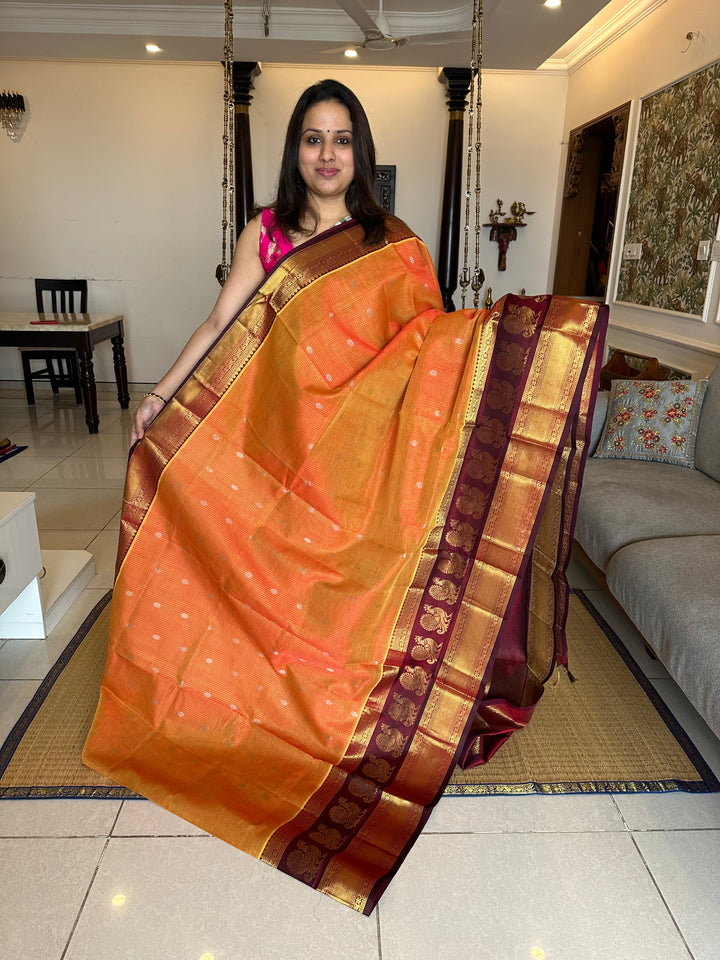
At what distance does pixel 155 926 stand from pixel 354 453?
3.11 feet

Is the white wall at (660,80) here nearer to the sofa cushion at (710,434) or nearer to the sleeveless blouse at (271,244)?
the sofa cushion at (710,434)

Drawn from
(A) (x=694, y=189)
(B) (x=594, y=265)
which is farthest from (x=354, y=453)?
(B) (x=594, y=265)

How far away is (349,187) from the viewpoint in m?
1.69

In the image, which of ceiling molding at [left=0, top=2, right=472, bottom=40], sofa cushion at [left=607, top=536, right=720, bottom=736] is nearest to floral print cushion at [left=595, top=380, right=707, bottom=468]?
sofa cushion at [left=607, top=536, right=720, bottom=736]

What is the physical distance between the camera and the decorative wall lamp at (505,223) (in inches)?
212

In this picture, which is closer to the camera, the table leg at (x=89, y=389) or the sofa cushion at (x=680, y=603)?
the sofa cushion at (x=680, y=603)

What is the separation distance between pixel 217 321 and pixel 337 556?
0.64 metres

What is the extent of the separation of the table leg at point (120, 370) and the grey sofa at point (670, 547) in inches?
142

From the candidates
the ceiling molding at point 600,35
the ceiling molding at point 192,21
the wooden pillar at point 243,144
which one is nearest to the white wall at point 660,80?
the ceiling molding at point 600,35

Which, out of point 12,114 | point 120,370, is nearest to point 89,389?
point 120,370

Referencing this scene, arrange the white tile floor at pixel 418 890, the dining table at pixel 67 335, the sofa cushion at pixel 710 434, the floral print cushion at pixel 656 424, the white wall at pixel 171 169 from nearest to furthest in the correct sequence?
the white tile floor at pixel 418 890, the sofa cushion at pixel 710 434, the floral print cushion at pixel 656 424, the dining table at pixel 67 335, the white wall at pixel 171 169

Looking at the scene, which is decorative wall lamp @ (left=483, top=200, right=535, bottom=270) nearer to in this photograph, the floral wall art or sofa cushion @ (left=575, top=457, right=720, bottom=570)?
the floral wall art

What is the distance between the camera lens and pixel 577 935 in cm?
115

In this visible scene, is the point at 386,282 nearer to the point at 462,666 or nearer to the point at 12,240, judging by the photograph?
the point at 462,666
